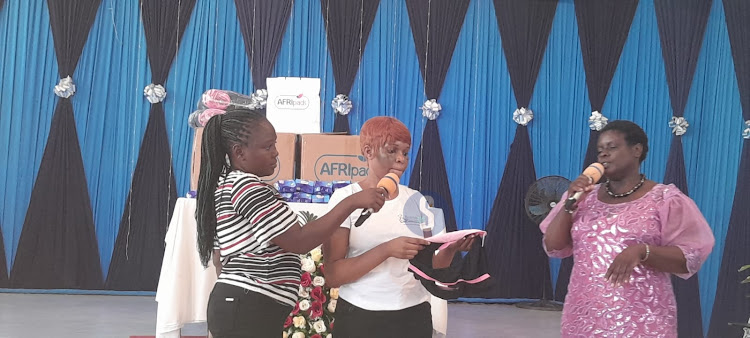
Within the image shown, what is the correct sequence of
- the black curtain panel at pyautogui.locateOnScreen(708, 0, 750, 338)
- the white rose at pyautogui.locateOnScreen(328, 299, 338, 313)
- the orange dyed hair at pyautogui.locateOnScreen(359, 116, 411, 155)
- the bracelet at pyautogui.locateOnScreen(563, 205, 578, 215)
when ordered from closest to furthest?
the orange dyed hair at pyautogui.locateOnScreen(359, 116, 411, 155), the bracelet at pyautogui.locateOnScreen(563, 205, 578, 215), the white rose at pyautogui.locateOnScreen(328, 299, 338, 313), the black curtain panel at pyautogui.locateOnScreen(708, 0, 750, 338)

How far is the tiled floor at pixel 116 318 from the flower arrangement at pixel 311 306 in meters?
2.16

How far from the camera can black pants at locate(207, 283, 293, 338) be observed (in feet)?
6.52

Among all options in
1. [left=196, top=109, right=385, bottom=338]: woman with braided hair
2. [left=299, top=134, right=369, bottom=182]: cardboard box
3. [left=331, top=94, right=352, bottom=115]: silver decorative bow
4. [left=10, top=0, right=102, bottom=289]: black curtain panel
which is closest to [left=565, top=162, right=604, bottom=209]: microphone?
[left=196, top=109, right=385, bottom=338]: woman with braided hair

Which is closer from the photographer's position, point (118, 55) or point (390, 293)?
point (390, 293)

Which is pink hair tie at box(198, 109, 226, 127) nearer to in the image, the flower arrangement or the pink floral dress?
the flower arrangement

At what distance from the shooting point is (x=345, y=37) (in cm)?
794

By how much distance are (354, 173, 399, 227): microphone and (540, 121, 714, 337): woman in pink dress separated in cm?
66

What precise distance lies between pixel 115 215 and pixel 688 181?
220 inches

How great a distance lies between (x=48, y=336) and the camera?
5164 mm

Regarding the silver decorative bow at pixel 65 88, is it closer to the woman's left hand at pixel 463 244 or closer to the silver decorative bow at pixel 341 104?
the silver decorative bow at pixel 341 104

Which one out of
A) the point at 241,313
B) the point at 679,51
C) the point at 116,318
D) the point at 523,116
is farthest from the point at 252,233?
the point at 679,51

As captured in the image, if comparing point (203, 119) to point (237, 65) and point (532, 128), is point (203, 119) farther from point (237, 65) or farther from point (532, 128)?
point (532, 128)

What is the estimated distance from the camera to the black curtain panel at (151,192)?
754 centimetres

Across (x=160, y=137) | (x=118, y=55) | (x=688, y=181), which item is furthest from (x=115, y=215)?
(x=688, y=181)
